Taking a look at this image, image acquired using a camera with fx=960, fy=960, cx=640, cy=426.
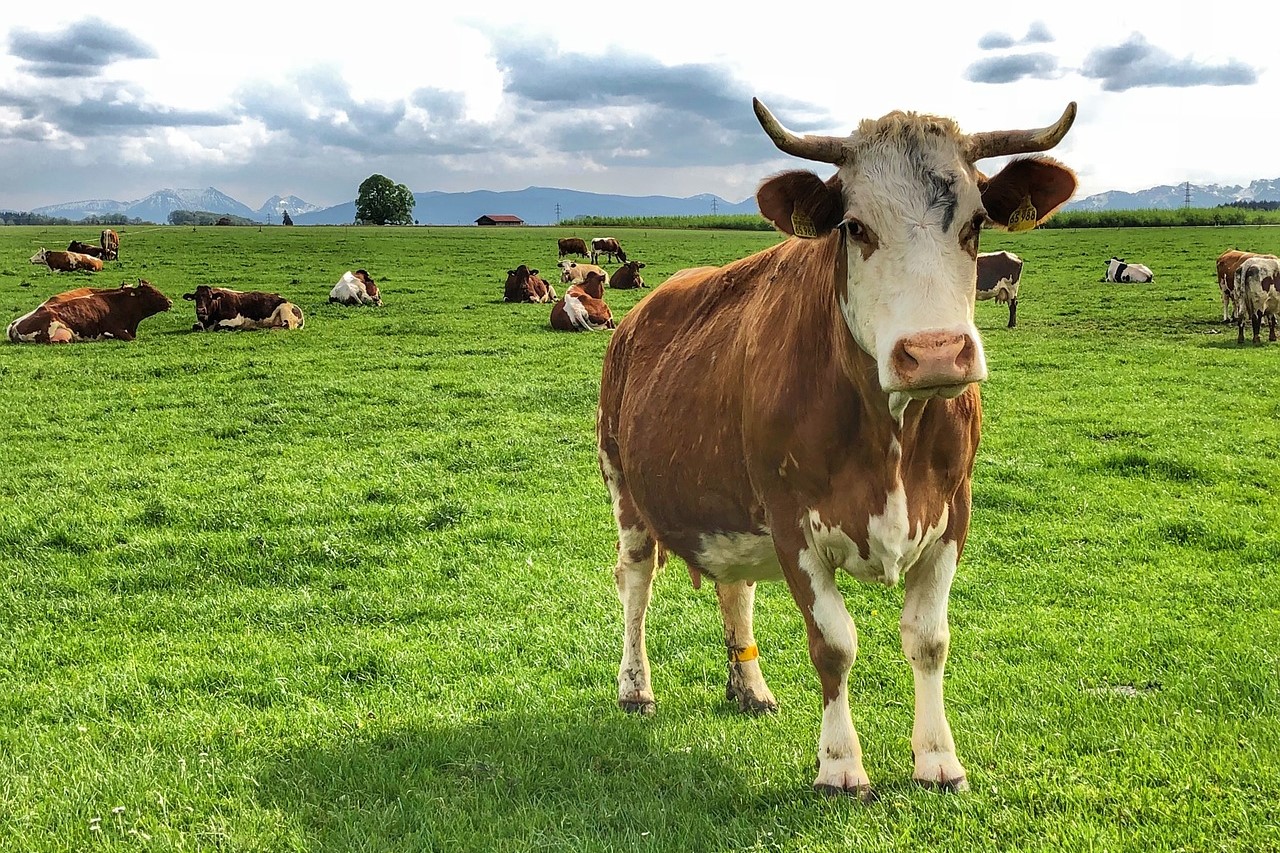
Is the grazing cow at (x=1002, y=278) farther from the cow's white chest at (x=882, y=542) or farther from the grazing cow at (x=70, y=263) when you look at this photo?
the grazing cow at (x=70, y=263)

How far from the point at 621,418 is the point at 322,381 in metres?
11.6

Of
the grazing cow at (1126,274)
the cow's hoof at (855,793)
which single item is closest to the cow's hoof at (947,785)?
the cow's hoof at (855,793)

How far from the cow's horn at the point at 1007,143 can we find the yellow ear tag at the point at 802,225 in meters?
0.66

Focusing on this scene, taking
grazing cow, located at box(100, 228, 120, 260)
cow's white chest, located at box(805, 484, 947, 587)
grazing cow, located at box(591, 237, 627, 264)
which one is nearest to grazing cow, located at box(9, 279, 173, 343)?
cow's white chest, located at box(805, 484, 947, 587)

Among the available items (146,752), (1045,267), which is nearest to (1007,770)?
(146,752)

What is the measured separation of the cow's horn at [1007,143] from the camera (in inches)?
148

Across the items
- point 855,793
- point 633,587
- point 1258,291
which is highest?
point 1258,291

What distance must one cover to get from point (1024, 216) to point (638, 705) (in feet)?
11.3

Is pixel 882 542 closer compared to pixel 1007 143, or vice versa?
pixel 1007 143

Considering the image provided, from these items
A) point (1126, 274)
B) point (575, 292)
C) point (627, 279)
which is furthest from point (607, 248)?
point (575, 292)

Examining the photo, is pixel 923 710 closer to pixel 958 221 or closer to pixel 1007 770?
pixel 1007 770

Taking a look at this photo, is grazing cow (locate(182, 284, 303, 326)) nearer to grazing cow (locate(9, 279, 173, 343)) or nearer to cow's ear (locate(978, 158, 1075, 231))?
grazing cow (locate(9, 279, 173, 343))

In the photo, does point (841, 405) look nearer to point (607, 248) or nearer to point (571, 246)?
point (607, 248)

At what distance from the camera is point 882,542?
3.99 metres
